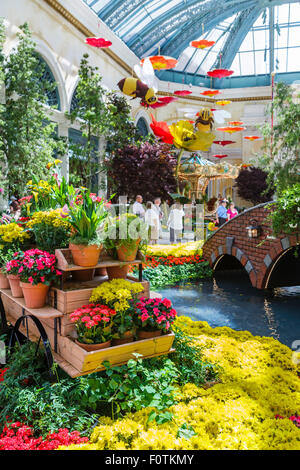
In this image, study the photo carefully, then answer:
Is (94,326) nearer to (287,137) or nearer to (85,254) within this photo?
(85,254)

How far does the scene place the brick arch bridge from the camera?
785cm

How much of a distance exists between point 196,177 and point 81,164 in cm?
552

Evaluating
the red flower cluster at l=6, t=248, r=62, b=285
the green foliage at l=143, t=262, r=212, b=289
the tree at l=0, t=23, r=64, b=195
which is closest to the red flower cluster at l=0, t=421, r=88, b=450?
the red flower cluster at l=6, t=248, r=62, b=285

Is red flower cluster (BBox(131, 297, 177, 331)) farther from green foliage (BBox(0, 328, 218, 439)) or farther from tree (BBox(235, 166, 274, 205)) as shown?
tree (BBox(235, 166, 274, 205))

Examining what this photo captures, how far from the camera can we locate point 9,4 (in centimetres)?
931

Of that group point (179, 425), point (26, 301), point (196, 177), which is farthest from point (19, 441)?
point (196, 177)

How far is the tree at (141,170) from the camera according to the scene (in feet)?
42.2

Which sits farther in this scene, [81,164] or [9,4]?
[81,164]

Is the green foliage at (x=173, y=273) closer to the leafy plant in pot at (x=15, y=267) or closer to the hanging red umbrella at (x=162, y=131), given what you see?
the leafy plant in pot at (x=15, y=267)

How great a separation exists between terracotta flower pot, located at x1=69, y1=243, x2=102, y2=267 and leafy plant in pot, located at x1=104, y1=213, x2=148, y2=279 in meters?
0.20

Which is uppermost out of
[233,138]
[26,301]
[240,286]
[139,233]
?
[233,138]

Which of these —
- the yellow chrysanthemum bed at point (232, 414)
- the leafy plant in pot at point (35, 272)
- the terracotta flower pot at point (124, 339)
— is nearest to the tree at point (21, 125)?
the leafy plant in pot at point (35, 272)
